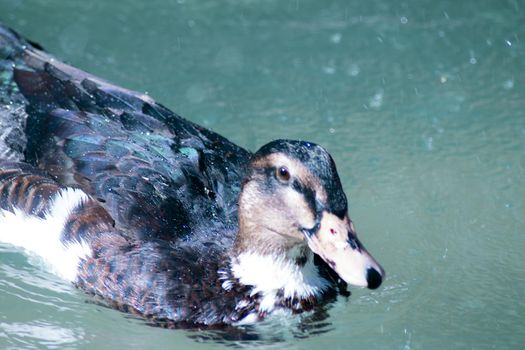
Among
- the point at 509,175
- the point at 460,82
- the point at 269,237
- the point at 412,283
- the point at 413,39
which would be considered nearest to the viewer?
the point at 269,237

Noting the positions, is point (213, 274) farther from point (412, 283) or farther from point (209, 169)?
point (412, 283)

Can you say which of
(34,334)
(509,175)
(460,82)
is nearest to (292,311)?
(34,334)

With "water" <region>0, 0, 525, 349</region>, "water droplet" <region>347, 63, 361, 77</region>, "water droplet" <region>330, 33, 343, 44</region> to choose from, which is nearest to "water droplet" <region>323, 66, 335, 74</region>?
"water" <region>0, 0, 525, 349</region>

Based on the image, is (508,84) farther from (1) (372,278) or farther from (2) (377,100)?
(1) (372,278)

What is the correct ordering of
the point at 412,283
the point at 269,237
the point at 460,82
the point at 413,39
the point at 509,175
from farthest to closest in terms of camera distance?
the point at 413,39 < the point at 460,82 < the point at 509,175 < the point at 412,283 < the point at 269,237

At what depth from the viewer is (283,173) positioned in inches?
182

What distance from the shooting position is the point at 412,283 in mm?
5336

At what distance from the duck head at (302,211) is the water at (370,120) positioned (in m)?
0.54

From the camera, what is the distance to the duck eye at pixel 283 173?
4.60 metres

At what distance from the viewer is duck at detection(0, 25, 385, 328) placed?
4570 mm

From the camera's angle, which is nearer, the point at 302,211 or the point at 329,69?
the point at 302,211

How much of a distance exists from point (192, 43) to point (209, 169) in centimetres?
277

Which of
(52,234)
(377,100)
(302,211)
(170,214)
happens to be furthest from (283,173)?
(377,100)

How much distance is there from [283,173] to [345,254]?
1.62 feet
